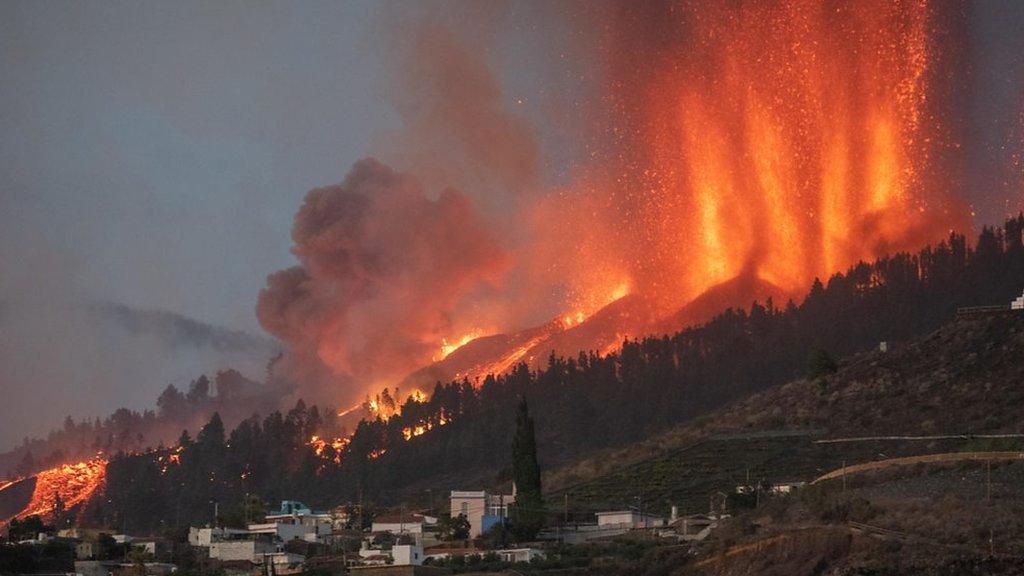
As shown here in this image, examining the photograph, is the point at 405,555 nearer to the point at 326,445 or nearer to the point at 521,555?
the point at 521,555

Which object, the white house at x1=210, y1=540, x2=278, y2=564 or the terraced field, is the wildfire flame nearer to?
the terraced field

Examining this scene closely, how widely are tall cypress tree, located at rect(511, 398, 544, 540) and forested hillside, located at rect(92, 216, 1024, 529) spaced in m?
27.2

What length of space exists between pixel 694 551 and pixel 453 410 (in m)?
Result: 87.9

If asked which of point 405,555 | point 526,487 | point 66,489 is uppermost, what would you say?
point 66,489

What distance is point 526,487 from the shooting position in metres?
94.8

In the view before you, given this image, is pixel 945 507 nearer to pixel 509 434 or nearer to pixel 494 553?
pixel 494 553

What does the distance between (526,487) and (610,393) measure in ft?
160

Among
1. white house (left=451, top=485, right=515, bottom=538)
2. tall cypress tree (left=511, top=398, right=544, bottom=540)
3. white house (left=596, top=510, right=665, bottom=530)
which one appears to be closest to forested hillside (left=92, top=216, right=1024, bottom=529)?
white house (left=451, top=485, right=515, bottom=538)

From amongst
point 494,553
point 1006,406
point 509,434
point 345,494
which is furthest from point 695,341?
point 494,553

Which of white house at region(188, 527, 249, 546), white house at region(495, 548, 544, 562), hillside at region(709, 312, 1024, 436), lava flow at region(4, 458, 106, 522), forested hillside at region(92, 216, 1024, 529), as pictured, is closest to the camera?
white house at region(495, 548, 544, 562)

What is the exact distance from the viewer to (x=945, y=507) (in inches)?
2335

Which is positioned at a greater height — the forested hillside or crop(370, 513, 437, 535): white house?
the forested hillside

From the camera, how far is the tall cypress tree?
86.7 metres

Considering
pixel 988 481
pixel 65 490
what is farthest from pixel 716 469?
pixel 65 490
